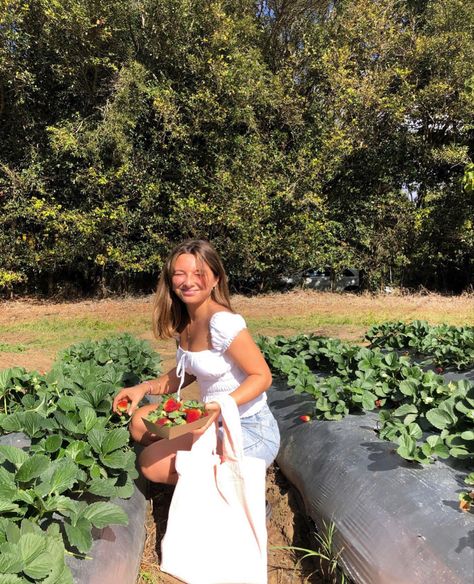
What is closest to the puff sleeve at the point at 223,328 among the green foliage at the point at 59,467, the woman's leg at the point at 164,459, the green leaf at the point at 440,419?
the woman's leg at the point at 164,459

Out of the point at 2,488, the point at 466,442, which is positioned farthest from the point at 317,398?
the point at 2,488

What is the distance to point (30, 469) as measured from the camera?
1.55 meters

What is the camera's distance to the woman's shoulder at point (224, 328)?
2.18m

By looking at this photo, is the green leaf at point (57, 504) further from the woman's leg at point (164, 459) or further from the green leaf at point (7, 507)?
the woman's leg at point (164, 459)

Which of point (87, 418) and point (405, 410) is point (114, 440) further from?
point (405, 410)

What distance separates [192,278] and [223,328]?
30 cm

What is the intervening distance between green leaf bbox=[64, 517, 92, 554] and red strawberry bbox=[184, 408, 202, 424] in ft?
1.73

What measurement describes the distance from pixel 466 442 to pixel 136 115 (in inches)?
387

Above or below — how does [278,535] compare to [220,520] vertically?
below

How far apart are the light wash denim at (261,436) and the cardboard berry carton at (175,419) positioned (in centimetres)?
36

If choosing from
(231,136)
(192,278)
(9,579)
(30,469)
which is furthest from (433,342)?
(231,136)

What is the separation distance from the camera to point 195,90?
34.2ft

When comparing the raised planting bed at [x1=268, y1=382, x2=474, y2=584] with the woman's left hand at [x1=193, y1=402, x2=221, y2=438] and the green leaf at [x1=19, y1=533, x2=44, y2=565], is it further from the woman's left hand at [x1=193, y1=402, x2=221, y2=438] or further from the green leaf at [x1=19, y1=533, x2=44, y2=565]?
the green leaf at [x1=19, y1=533, x2=44, y2=565]

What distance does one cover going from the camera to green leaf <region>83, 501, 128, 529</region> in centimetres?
159
